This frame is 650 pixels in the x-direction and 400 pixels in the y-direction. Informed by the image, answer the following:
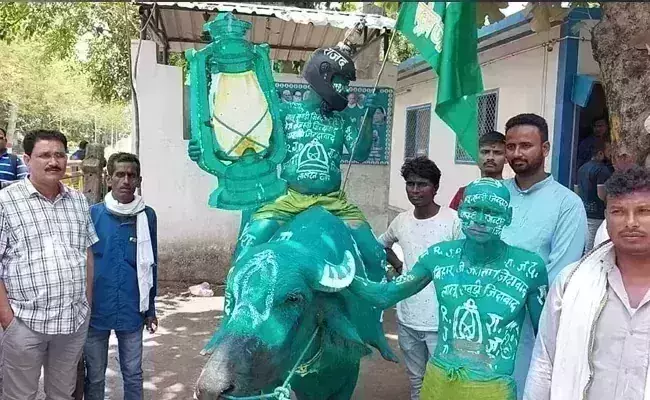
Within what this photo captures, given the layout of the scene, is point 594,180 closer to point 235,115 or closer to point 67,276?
point 235,115

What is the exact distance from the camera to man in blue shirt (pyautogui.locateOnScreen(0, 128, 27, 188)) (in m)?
6.14

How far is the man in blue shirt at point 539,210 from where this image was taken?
2871 millimetres

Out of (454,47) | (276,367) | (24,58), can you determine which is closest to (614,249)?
(454,47)

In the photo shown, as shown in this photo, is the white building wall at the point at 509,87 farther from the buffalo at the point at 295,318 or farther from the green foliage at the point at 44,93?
the green foliage at the point at 44,93

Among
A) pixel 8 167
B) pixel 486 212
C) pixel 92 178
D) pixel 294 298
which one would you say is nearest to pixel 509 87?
pixel 92 178

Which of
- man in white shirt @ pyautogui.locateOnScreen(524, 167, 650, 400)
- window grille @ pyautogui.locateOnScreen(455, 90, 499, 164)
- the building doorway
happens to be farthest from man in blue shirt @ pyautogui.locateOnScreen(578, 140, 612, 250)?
man in white shirt @ pyautogui.locateOnScreen(524, 167, 650, 400)

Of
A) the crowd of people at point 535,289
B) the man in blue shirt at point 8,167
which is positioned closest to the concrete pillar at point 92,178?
the man in blue shirt at point 8,167

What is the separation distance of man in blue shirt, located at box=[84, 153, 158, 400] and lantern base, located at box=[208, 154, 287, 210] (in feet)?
1.61

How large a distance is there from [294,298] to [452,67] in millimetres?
1207

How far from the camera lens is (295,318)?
2.62m

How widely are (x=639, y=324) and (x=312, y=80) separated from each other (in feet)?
7.01

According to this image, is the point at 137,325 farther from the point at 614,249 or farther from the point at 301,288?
the point at 614,249

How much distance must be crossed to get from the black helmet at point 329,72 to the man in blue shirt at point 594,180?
326cm

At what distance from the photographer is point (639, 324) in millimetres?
2012
